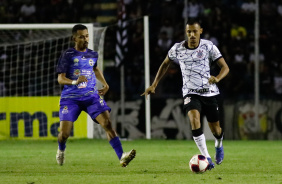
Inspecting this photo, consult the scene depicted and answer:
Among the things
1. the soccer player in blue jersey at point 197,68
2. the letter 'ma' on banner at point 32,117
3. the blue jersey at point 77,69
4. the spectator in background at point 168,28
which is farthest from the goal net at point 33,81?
the soccer player in blue jersey at point 197,68

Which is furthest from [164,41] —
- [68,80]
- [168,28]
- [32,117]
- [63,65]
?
[68,80]

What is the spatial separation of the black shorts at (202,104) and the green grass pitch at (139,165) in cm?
72

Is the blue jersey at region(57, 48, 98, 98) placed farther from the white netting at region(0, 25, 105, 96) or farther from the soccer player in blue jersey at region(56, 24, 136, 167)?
the white netting at region(0, 25, 105, 96)

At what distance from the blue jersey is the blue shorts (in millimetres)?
68

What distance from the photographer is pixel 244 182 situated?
→ 25.6 ft

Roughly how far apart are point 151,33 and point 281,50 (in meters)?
3.68

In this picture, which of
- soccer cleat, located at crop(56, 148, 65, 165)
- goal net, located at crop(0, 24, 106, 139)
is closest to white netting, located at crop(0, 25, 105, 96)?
goal net, located at crop(0, 24, 106, 139)

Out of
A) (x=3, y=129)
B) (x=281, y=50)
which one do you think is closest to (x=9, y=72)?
(x=3, y=129)

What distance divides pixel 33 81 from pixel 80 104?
29.5ft

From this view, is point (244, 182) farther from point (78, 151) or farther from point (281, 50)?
point (281, 50)

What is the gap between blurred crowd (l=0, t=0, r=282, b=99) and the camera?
737 inches

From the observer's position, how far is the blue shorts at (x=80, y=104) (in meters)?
9.83

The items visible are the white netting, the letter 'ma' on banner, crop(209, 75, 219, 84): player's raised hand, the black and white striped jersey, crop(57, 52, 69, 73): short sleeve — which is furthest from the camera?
the white netting

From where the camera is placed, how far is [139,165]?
10.3 m
